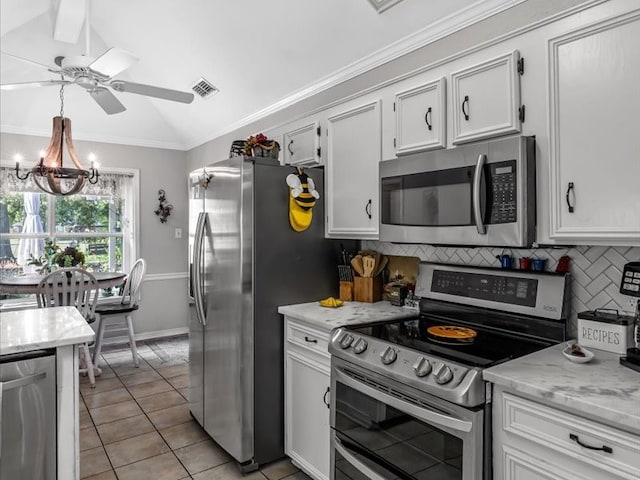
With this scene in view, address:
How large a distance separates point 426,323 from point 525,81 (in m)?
1.19

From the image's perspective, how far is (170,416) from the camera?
10.4 ft

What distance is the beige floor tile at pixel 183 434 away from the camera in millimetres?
2785

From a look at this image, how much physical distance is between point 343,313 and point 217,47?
2.29m

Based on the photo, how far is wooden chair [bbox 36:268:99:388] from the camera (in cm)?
356

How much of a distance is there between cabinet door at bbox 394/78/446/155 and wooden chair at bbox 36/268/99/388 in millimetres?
2881

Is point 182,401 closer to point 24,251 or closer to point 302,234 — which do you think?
point 302,234

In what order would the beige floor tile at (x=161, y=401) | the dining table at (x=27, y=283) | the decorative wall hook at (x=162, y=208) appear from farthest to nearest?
the decorative wall hook at (x=162, y=208) < the dining table at (x=27, y=283) < the beige floor tile at (x=161, y=401)

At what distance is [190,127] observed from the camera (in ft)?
16.1

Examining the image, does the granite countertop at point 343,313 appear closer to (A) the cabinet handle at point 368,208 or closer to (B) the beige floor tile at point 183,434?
(A) the cabinet handle at point 368,208

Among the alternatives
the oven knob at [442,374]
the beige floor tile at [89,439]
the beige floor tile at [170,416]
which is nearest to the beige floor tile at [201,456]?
the beige floor tile at [170,416]

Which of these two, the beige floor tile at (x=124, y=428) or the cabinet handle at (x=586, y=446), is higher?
the cabinet handle at (x=586, y=446)

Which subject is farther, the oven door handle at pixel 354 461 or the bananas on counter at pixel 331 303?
the bananas on counter at pixel 331 303

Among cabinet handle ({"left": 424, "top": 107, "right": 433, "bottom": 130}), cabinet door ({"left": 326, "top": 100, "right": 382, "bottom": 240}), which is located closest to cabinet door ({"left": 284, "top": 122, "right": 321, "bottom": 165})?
cabinet door ({"left": 326, "top": 100, "right": 382, "bottom": 240})

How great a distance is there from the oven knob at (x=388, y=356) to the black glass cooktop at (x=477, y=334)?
5 cm
